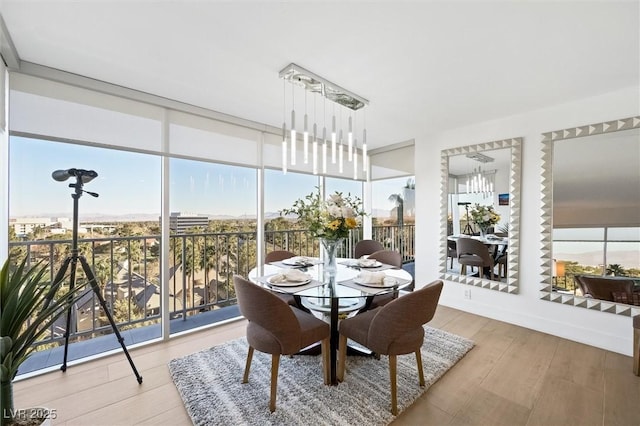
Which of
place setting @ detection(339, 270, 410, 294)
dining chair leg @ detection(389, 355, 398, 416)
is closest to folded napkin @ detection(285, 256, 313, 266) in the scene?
place setting @ detection(339, 270, 410, 294)

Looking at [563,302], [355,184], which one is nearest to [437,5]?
[563,302]

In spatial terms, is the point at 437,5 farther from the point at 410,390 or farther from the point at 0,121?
the point at 0,121

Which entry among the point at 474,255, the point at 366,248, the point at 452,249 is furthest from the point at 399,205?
the point at 474,255

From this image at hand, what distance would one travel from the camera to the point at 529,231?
3.04 metres

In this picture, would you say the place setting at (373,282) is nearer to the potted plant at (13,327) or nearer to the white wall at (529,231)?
the potted plant at (13,327)

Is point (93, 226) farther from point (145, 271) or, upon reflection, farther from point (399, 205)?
point (399, 205)

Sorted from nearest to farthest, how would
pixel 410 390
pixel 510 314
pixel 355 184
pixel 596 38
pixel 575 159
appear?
pixel 596 38
pixel 410 390
pixel 575 159
pixel 510 314
pixel 355 184

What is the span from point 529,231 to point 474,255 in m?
0.66

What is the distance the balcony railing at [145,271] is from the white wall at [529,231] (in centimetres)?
228

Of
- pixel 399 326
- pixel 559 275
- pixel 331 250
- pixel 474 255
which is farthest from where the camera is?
pixel 474 255

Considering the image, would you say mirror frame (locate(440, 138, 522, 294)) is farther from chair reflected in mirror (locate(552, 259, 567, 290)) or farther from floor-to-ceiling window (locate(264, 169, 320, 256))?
floor-to-ceiling window (locate(264, 169, 320, 256))

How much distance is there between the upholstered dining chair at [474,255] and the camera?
335cm

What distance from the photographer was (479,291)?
11.2ft

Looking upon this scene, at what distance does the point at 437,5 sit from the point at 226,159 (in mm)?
2536
